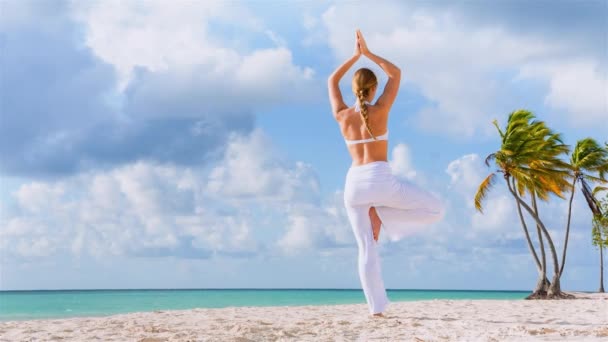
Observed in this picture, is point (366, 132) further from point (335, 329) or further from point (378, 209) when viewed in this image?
point (335, 329)

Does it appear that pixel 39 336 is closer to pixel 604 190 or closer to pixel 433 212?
pixel 433 212

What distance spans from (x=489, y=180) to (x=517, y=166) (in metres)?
0.93

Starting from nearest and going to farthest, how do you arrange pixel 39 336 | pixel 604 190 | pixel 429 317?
pixel 39 336 < pixel 429 317 < pixel 604 190

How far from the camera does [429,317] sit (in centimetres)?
685

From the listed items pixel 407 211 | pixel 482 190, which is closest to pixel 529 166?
pixel 482 190

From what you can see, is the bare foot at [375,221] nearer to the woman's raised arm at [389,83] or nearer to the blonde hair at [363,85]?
the blonde hair at [363,85]

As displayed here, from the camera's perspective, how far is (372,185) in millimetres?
5953

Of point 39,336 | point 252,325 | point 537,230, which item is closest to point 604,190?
point 537,230

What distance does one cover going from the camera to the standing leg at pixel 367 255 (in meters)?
6.12

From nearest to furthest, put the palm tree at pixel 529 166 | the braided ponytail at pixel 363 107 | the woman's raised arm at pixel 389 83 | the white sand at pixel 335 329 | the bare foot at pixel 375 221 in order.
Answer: the white sand at pixel 335 329
the braided ponytail at pixel 363 107
the woman's raised arm at pixel 389 83
the bare foot at pixel 375 221
the palm tree at pixel 529 166

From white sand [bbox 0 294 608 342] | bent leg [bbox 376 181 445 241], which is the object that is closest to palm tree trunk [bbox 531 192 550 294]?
white sand [bbox 0 294 608 342]

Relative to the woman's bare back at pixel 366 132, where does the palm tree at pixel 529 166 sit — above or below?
above

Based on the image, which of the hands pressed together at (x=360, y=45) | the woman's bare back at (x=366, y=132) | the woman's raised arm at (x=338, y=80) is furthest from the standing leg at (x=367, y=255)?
the hands pressed together at (x=360, y=45)

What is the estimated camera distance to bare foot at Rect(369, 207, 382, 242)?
625cm
